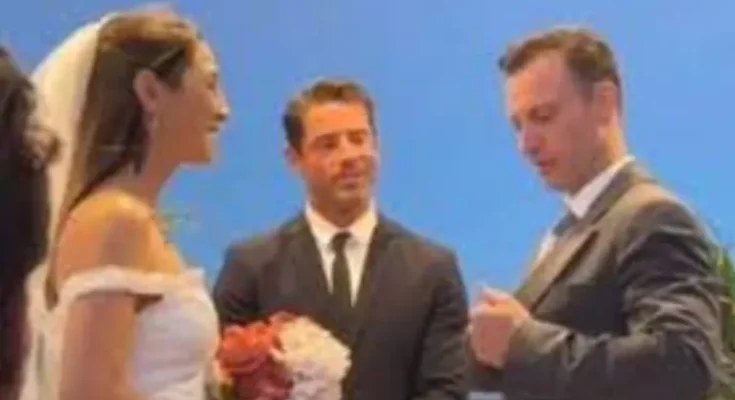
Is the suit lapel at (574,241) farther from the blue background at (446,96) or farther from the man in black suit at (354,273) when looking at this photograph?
the blue background at (446,96)

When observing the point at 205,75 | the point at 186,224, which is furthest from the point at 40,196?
the point at 186,224

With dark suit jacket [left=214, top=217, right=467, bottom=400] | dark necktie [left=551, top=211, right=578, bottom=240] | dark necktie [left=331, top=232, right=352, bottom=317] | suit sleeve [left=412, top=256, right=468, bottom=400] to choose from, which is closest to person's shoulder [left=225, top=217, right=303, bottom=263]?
dark suit jacket [left=214, top=217, right=467, bottom=400]

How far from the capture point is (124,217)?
2223 mm

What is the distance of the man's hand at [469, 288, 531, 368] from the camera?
2326mm

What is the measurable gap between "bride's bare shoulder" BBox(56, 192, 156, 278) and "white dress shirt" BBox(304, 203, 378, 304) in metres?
1.14

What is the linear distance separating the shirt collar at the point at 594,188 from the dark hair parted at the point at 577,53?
4.6 inches

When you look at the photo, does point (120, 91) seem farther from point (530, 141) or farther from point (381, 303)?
point (381, 303)

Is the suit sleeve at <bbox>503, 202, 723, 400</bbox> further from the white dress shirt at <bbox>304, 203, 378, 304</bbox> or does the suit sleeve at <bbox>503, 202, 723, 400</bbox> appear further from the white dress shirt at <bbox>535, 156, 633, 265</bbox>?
the white dress shirt at <bbox>304, 203, 378, 304</bbox>

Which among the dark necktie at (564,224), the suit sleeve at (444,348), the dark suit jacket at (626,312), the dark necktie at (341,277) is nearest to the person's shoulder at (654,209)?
the dark suit jacket at (626,312)

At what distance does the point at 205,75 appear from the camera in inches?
94.6

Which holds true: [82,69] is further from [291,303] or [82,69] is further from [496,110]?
[496,110]

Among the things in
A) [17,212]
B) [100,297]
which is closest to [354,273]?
[100,297]

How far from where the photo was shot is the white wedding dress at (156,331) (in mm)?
2186

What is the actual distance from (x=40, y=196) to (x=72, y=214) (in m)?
0.61
